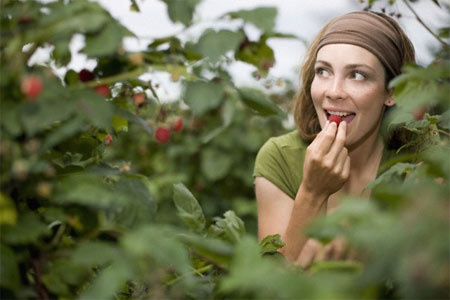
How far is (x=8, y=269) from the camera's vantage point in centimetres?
102

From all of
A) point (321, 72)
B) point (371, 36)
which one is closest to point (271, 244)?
point (321, 72)

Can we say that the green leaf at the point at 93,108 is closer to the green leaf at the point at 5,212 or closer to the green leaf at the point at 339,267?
the green leaf at the point at 5,212

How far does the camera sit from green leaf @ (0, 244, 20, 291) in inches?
40.0

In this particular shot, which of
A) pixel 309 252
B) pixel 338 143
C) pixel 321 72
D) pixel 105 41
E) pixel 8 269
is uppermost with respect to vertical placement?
pixel 105 41

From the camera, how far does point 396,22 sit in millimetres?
2492

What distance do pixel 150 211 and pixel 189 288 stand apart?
0.55ft

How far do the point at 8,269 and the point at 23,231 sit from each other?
69 millimetres

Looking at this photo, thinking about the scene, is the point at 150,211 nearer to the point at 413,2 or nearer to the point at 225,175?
the point at 413,2

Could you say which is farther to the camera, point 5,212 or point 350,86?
point 350,86

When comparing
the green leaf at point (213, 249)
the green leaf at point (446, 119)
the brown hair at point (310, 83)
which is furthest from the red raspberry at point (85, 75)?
the brown hair at point (310, 83)

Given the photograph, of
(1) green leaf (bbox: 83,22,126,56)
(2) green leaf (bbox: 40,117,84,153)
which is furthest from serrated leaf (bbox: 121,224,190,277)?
(1) green leaf (bbox: 83,22,126,56)

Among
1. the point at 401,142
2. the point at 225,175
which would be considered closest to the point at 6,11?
the point at 401,142

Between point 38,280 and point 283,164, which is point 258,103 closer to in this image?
point 38,280

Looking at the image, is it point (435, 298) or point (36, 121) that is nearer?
point (435, 298)
